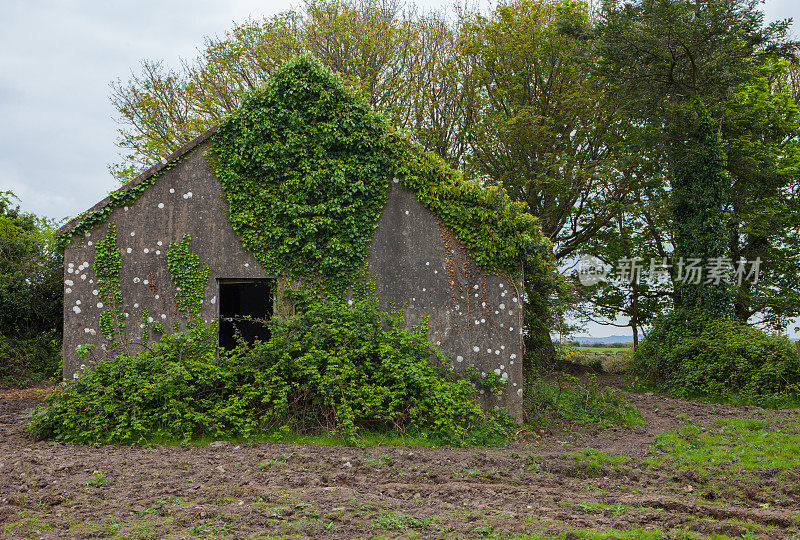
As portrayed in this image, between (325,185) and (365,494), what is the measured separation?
19.3 ft

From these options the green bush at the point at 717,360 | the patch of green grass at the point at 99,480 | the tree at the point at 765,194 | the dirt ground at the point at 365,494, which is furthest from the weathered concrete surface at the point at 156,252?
the tree at the point at 765,194

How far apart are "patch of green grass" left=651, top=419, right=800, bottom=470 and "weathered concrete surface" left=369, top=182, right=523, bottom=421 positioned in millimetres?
2682

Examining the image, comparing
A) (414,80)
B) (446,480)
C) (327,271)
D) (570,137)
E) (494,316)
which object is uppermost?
(414,80)

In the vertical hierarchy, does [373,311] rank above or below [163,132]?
below

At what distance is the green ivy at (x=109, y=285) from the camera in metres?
10.4

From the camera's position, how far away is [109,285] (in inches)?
414

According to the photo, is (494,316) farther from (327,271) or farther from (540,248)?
(327,271)

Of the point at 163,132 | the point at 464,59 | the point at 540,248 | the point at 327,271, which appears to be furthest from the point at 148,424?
the point at 464,59

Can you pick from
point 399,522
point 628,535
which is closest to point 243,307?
point 399,522

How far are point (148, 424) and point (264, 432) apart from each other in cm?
179

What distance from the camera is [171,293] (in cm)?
1055

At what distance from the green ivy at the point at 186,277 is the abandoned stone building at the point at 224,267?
0.26ft

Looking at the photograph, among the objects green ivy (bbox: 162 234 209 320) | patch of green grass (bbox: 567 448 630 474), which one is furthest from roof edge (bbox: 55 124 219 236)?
patch of green grass (bbox: 567 448 630 474)

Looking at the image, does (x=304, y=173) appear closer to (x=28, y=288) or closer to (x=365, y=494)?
(x=365, y=494)
